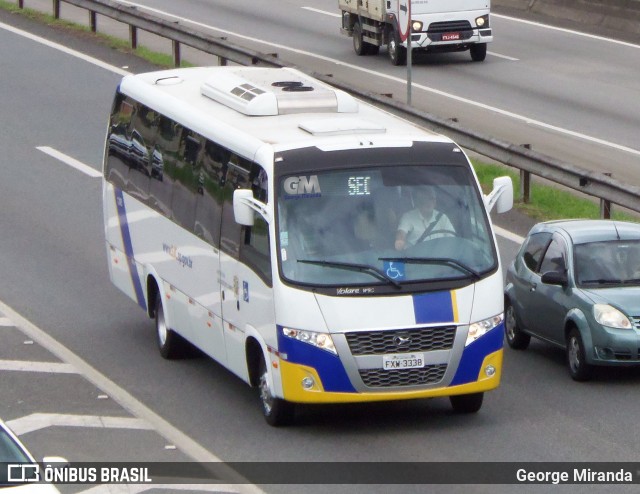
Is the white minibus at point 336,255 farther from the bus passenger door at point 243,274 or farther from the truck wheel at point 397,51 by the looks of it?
the truck wheel at point 397,51

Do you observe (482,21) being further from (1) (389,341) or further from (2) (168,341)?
(1) (389,341)

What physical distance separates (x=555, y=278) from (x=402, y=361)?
10.2 ft

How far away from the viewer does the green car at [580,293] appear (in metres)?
14.6

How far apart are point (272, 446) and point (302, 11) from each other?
30.9m

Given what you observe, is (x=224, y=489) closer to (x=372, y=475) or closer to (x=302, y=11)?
(x=372, y=475)

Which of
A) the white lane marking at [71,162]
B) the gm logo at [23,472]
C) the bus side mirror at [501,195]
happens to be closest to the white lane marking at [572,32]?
the white lane marking at [71,162]

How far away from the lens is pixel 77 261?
795 inches

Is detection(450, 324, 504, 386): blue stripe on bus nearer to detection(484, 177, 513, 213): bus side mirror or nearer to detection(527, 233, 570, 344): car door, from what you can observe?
detection(484, 177, 513, 213): bus side mirror

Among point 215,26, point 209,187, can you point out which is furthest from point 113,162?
point 215,26

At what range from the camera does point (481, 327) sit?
1318cm

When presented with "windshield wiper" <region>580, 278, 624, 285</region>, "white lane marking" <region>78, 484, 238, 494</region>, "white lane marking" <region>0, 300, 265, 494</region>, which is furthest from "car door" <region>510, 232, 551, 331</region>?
"white lane marking" <region>78, 484, 238, 494</region>

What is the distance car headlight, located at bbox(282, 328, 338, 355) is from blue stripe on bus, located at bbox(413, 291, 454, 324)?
725 millimetres

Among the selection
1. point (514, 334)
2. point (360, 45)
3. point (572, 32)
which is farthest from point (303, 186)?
point (572, 32)

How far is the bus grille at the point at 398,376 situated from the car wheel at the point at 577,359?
7.57 feet
